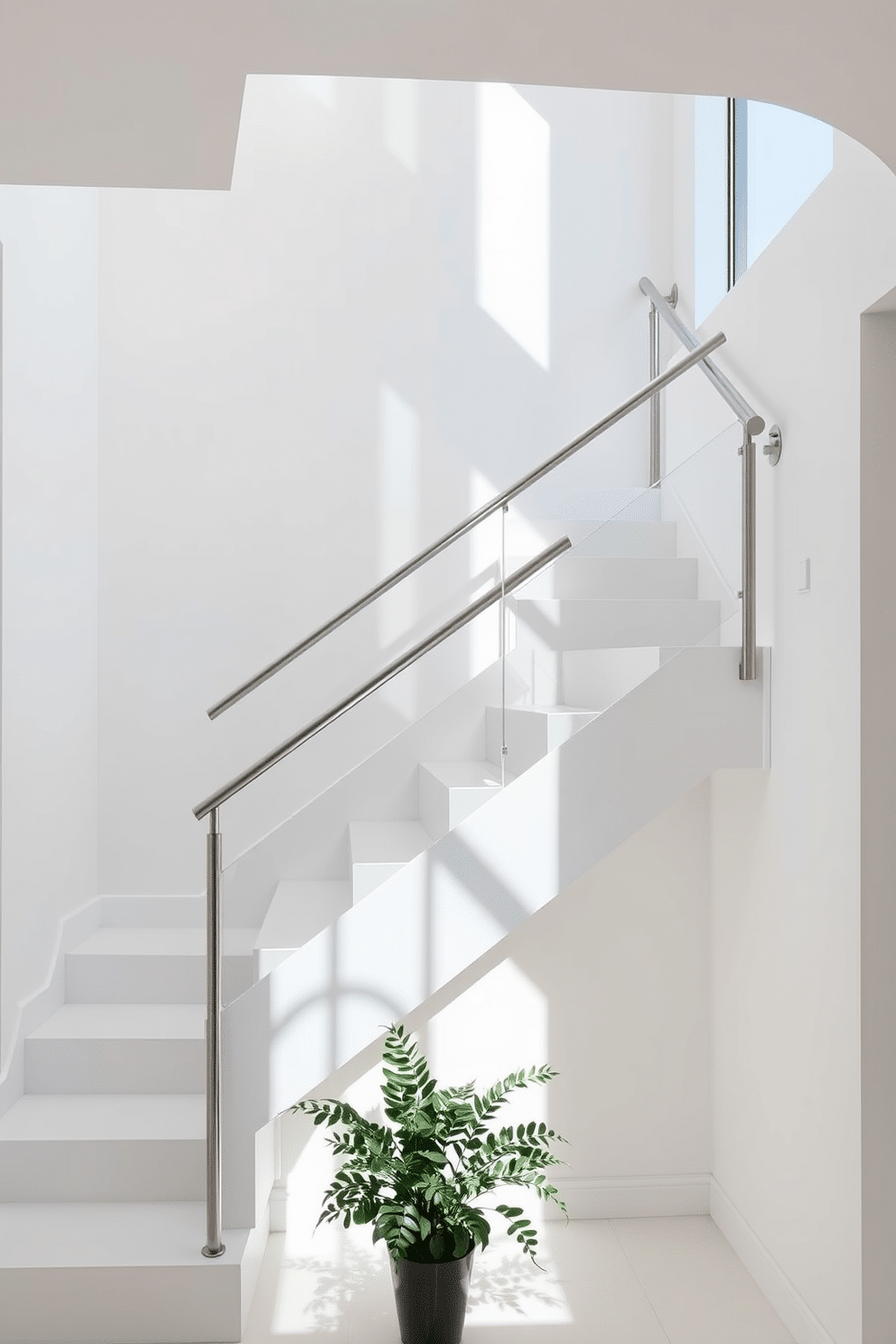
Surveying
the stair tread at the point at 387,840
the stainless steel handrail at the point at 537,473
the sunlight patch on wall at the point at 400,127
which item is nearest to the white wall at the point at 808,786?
the stainless steel handrail at the point at 537,473

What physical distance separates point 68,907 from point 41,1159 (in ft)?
3.36

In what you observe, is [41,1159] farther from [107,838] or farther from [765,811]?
[765,811]

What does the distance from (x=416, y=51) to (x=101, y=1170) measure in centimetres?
294

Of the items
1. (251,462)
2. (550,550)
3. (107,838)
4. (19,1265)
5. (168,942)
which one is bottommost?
(19,1265)

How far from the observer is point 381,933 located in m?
2.99

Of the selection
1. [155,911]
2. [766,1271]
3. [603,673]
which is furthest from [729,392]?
[155,911]

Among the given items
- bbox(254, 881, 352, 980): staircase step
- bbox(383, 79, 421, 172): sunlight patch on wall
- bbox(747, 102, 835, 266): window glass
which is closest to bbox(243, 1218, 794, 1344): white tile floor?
bbox(254, 881, 352, 980): staircase step

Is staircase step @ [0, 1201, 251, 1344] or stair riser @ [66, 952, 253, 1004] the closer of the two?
staircase step @ [0, 1201, 251, 1344]

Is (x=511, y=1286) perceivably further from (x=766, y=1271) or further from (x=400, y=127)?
(x=400, y=127)

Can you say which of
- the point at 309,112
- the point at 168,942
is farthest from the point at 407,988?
Result: the point at 309,112

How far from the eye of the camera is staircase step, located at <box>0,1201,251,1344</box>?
2.77 m

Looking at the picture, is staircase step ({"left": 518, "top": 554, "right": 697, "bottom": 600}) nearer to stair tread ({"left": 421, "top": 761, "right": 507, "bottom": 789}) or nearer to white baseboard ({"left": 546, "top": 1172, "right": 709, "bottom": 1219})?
stair tread ({"left": 421, "top": 761, "right": 507, "bottom": 789})

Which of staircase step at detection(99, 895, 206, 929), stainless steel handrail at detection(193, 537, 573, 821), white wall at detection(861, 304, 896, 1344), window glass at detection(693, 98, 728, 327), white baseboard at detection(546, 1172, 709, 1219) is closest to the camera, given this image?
white wall at detection(861, 304, 896, 1344)

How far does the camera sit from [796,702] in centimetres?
290
